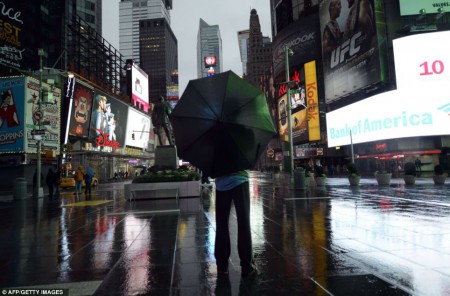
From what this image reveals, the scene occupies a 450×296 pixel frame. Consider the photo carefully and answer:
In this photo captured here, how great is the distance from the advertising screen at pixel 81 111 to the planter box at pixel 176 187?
30.6 meters

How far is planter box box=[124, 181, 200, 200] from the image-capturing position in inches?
622

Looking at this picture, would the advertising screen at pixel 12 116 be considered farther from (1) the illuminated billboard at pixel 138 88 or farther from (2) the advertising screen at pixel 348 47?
(2) the advertising screen at pixel 348 47

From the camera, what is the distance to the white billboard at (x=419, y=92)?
129 feet

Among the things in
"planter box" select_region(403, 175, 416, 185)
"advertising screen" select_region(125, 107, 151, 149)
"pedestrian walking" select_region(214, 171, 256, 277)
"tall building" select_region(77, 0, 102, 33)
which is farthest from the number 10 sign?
"tall building" select_region(77, 0, 102, 33)

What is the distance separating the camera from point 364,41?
47.6 m

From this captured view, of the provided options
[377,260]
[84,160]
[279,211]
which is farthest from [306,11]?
[377,260]

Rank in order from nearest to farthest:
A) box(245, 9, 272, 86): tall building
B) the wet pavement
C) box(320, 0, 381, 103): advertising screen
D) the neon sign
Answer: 1. the wet pavement
2. box(320, 0, 381, 103): advertising screen
3. the neon sign
4. box(245, 9, 272, 86): tall building

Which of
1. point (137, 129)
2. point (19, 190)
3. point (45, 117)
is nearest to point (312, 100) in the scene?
point (137, 129)

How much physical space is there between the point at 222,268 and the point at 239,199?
3.18 ft

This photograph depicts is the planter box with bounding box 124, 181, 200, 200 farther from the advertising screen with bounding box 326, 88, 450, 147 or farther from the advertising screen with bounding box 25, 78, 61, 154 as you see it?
the advertising screen with bounding box 326, 88, 450, 147

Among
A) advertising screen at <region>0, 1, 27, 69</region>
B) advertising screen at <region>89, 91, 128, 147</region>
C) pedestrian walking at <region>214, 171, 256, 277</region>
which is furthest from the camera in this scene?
advertising screen at <region>89, 91, 128, 147</region>

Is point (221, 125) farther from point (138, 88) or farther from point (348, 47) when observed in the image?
point (138, 88)

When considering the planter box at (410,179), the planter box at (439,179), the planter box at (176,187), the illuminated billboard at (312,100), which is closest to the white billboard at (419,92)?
the planter box at (439,179)

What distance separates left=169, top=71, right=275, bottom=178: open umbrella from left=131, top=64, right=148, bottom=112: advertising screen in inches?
2895
